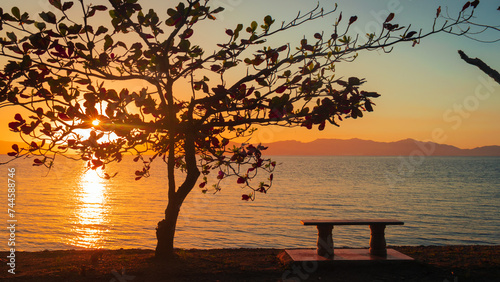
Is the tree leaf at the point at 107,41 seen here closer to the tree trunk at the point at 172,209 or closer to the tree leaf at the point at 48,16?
the tree leaf at the point at 48,16

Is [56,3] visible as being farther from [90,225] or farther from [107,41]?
[90,225]

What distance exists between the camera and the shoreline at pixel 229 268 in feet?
24.8

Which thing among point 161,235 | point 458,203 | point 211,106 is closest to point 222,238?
point 161,235

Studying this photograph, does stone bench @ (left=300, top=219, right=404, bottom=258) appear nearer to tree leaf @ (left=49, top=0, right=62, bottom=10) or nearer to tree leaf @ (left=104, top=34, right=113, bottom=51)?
tree leaf @ (left=104, top=34, right=113, bottom=51)

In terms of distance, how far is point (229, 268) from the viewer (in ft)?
26.6

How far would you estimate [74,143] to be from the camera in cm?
751

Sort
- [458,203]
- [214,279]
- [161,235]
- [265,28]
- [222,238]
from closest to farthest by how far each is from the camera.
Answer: [265,28]
[214,279]
[161,235]
[222,238]
[458,203]

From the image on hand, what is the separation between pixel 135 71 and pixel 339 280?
16.9ft

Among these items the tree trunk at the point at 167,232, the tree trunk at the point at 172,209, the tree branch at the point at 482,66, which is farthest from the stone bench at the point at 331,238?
the tree branch at the point at 482,66

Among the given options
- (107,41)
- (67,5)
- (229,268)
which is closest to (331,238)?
(229,268)

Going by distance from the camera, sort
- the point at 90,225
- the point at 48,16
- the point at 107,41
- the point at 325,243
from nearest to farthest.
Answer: the point at 48,16 < the point at 107,41 < the point at 325,243 < the point at 90,225

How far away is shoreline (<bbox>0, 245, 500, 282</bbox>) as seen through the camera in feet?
24.8

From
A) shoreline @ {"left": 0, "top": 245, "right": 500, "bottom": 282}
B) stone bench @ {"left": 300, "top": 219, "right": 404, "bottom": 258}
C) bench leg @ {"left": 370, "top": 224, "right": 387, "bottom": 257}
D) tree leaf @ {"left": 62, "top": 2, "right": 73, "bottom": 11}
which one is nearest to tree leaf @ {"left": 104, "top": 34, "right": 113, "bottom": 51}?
tree leaf @ {"left": 62, "top": 2, "right": 73, "bottom": 11}

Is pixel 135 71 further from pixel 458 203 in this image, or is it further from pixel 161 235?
pixel 458 203
